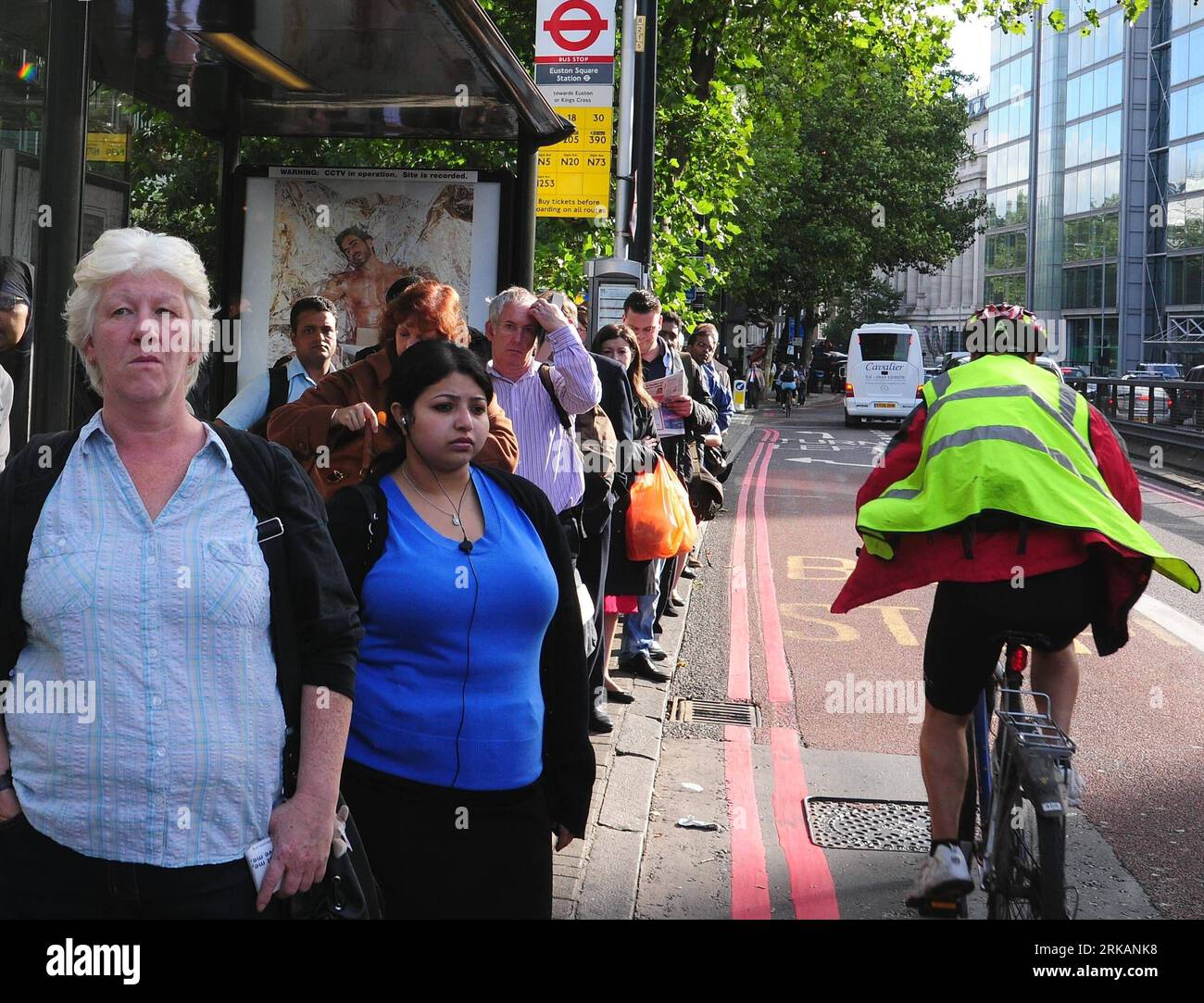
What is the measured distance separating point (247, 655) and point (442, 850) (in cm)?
87

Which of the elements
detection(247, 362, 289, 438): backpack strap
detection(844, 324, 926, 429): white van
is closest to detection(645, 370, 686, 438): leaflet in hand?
detection(247, 362, 289, 438): backpack strap

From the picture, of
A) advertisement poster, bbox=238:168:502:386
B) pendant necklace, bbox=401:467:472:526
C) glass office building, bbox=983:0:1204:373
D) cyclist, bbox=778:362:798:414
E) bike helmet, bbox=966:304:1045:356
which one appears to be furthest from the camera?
glass office building, bbox=983:0:1204:373

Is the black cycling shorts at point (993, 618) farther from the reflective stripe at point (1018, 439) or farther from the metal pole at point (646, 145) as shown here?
the metal pole at point (646, 145)

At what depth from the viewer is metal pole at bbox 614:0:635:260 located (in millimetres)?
11547

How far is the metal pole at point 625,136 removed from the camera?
11547mm

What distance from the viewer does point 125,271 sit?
2.35 m

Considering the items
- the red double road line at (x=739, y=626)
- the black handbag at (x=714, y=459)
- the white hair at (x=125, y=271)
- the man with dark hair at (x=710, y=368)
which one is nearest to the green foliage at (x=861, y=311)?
the red double road line at (x=739, y=626)

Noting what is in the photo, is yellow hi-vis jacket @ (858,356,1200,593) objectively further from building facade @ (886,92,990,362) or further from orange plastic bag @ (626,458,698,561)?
building facade @ (886,92,990,362)

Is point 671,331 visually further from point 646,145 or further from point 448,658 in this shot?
point 448,658

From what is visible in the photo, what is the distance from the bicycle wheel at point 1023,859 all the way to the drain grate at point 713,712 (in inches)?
120

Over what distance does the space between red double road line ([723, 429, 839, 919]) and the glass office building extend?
2061 inches

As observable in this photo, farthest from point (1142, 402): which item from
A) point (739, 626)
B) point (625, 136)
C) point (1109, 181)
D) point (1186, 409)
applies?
point (1109, 181)

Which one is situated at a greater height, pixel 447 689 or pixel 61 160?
pixel 61 160

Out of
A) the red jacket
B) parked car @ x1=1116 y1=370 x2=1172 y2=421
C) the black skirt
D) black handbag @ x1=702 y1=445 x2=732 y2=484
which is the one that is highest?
parked car @ x1=1116 y1=370 x2=1172 y2=421
